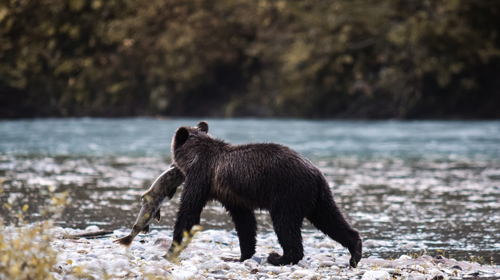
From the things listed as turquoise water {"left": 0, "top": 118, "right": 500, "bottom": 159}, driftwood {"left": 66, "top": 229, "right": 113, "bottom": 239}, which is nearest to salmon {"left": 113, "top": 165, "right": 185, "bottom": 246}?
driftwood {"left": 66, "top": 229, "right": 113, "bottom": 239}

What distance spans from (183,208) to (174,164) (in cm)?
55

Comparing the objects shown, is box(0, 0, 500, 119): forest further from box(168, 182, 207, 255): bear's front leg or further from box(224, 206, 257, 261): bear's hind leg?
box(168, 182, 207, 255): bear's front leg

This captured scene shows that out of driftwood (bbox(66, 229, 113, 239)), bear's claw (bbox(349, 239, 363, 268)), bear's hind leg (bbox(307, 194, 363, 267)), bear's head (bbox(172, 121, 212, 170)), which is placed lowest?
driftwood (bbox(66, 229, 113, 239))

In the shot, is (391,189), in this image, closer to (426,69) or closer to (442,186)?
(442,186)

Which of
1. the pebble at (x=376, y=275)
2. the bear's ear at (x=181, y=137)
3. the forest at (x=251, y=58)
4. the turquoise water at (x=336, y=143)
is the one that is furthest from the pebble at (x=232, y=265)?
the forest at (x=251, y=58)

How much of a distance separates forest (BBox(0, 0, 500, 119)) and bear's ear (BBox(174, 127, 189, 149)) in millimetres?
28534

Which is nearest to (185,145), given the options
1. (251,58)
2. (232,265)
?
(232,265)

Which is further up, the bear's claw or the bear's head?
the bear's head

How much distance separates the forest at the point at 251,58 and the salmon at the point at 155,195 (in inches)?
1123

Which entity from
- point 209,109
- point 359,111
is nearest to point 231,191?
point 359,111

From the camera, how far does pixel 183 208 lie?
5.27 m

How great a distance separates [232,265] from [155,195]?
1.02 metres

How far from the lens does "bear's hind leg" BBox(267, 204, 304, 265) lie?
16.3 feet

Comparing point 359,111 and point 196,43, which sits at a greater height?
point 196,43
